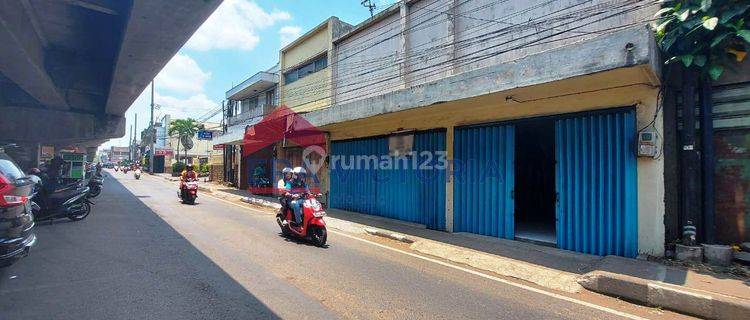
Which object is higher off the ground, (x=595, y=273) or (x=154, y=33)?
(x=154, y=33)

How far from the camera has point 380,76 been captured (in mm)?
13953

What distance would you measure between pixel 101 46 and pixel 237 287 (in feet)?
25.6

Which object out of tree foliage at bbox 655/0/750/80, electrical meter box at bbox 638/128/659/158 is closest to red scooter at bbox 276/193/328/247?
electrical meter box at bbox 638/128/659/158

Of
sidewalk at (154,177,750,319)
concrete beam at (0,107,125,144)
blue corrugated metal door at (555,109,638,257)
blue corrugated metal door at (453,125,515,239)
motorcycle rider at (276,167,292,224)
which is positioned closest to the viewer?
sidewalk at (154,177,750,319)

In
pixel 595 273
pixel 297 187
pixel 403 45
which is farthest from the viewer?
pixel 403 45

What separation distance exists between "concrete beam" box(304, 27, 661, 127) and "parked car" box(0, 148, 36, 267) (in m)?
6.84

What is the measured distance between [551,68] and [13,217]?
776 centimetres

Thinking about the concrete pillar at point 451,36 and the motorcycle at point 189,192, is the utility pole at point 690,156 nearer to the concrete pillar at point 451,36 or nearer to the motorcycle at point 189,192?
the concrete pillar at point 451,36

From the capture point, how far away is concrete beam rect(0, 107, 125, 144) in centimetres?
1505

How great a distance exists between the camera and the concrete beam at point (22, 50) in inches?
243

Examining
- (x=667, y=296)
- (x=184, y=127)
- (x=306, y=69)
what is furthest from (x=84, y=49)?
(x=184, y=127)

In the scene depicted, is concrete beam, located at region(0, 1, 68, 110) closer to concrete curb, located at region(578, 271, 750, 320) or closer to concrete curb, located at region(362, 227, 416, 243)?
concrete curb, located at region(362, 227, 416, 243)

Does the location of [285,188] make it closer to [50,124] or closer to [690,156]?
[690,156]

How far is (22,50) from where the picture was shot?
720cm
